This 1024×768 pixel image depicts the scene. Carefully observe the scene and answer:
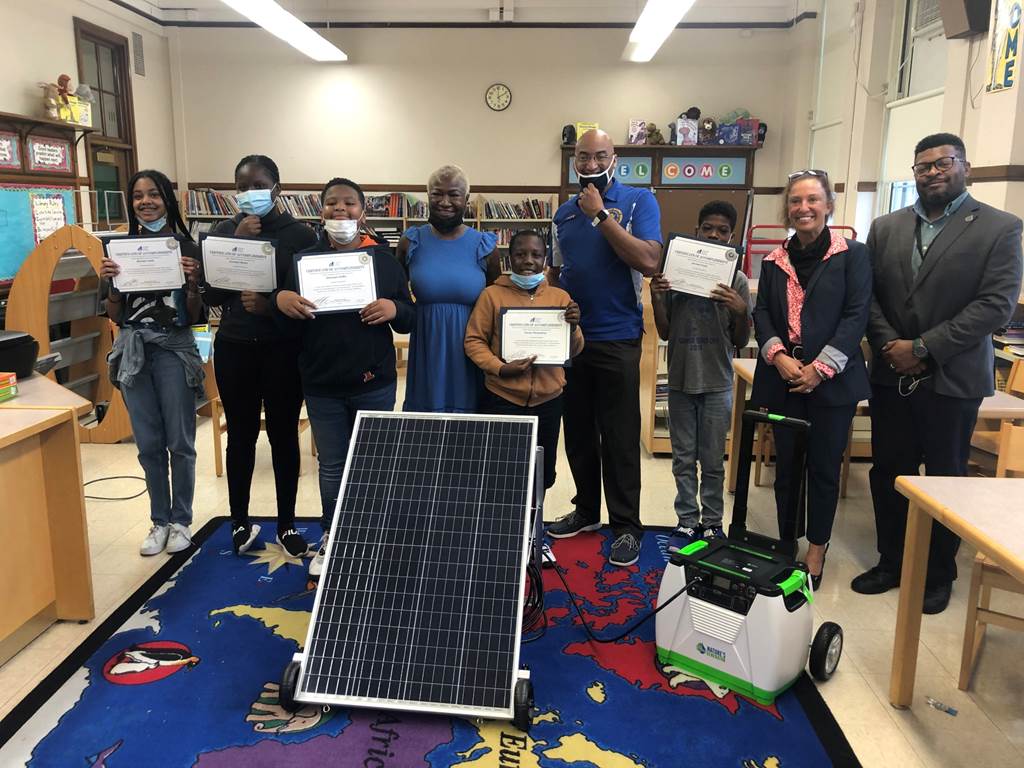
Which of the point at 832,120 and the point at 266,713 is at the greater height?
the point at 832,120

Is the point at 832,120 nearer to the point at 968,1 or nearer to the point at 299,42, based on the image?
the point at 968,1

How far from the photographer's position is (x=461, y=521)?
2.24 m

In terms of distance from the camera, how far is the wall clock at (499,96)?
8484 mm

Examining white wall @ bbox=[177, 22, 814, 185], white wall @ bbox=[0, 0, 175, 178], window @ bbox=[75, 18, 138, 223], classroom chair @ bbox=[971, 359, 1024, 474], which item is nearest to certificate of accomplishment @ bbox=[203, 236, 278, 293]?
classroom chair @ bbox=[971, 359, 1024, 474]

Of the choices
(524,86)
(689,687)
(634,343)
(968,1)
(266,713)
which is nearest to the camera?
(266,713)

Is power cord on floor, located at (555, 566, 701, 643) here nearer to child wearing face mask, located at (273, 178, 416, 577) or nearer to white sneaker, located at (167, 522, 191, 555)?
child wearing face mask, located at (273, 178, 416, 577)

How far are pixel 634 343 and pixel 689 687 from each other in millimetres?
1294

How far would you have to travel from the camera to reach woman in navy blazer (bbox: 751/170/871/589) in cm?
269

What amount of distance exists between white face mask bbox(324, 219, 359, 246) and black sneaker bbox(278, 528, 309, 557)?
1.26 meters

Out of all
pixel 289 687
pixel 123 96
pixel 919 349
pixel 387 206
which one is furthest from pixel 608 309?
pixel 123 96

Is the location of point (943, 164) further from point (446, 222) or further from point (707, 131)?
point (707, 131)

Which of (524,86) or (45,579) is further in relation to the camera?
(524,86)

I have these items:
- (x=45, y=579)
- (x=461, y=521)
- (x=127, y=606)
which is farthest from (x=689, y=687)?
(x=45, y=579)

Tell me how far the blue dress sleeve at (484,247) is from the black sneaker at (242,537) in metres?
1.51
